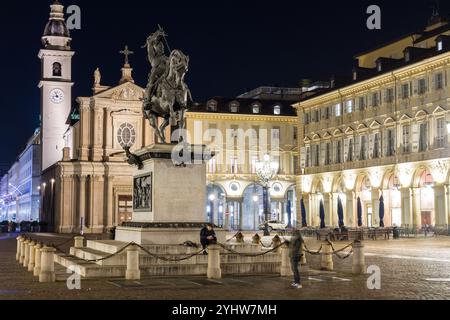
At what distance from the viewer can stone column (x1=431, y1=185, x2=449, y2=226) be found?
6162 cm

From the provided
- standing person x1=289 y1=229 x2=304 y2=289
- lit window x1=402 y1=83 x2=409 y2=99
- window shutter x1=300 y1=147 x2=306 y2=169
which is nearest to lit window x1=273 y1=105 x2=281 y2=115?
window shutter x1=300 y1=147 x2=306 y2=169

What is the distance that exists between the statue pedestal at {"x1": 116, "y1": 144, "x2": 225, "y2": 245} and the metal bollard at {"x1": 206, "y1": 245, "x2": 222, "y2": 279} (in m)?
2.49

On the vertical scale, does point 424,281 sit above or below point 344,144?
below

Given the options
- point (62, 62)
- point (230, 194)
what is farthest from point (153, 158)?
point (62, 62)

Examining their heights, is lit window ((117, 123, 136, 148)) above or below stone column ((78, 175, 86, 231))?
above

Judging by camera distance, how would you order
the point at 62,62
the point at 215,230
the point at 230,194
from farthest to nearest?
the point at 62,62 → the point at 230,194 → the point at 215,230

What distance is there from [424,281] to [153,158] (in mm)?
9656

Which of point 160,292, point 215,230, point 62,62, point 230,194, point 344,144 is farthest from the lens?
point 62,62

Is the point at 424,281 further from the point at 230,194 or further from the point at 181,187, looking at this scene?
the point at 230,194

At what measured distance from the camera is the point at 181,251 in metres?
25.1

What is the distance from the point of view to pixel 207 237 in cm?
2462

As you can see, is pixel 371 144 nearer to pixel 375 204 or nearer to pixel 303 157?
pixel 375 204

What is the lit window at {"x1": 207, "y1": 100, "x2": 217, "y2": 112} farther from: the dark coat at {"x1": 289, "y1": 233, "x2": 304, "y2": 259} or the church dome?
the dark coat at {"x1": 289, "y1": 233, "x2": 304, "y2": 259}
